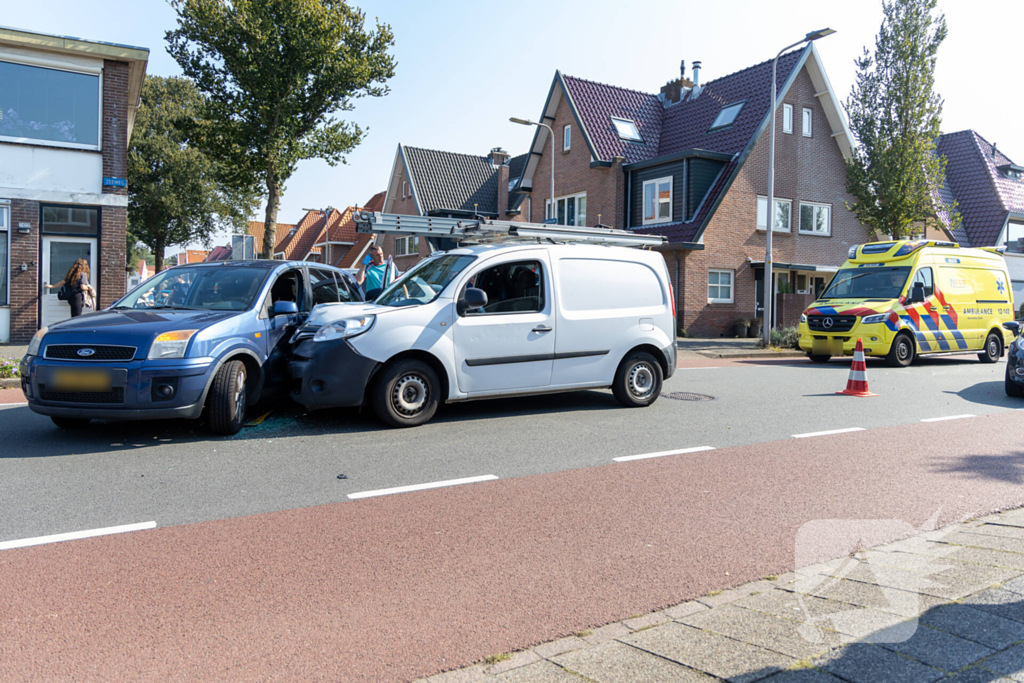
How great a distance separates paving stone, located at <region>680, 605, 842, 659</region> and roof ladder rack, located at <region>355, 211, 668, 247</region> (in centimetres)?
584

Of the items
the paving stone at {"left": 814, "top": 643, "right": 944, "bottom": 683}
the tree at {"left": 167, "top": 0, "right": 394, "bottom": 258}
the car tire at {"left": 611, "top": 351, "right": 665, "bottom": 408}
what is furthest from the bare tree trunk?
the paving stone at {"left": 814, "top": 643, "right": 944, "bottom": 683}

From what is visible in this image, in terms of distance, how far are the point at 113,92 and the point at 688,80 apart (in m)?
22.3

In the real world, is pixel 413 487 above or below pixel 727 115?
below

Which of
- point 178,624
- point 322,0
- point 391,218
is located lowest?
point 178,624

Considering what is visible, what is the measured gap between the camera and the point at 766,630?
3.14 meters

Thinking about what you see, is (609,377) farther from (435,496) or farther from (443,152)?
(443,152)

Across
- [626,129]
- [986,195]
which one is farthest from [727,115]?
[986,195]

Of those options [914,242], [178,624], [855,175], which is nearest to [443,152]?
[855,175]

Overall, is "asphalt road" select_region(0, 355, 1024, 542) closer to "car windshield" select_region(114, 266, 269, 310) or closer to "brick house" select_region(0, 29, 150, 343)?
"car windshield" select_region(114, 266, 269, 310)

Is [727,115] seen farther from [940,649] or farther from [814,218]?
[940,649]

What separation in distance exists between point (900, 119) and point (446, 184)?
22.7 metres

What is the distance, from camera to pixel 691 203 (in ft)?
83.4

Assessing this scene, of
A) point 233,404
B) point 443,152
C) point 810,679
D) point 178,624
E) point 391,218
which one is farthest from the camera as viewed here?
point 443,152

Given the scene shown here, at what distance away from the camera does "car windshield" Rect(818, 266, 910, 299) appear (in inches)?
619
